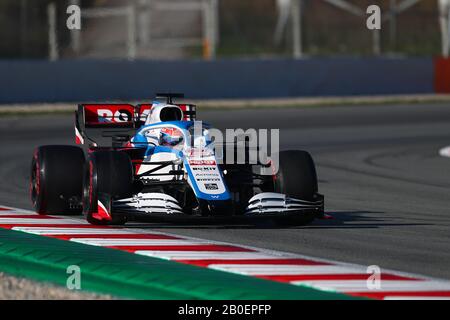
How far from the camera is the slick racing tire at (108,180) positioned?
11.1 m

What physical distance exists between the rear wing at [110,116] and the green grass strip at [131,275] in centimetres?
311

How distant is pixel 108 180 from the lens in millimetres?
11094

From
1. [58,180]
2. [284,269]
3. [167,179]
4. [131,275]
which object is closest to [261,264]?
[284,269]

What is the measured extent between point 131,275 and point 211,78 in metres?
23.3

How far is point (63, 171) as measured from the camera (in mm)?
12000

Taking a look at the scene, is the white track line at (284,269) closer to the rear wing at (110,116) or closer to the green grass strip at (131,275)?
the green grass strip at (131,275)

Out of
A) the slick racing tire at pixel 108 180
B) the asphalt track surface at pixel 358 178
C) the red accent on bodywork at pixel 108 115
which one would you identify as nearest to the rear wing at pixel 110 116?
the red accent on bodywork at pixel 108 115

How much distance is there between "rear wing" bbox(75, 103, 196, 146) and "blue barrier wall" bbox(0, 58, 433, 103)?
15.4 meters

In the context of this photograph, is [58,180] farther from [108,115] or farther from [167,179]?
[108,115]

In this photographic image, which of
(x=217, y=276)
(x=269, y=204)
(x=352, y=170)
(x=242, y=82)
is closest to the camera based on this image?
(x=217, y=276)

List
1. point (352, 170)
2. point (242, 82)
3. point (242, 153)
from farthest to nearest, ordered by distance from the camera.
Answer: point (242, 82)
point (352, 170)
point (242, 153)
